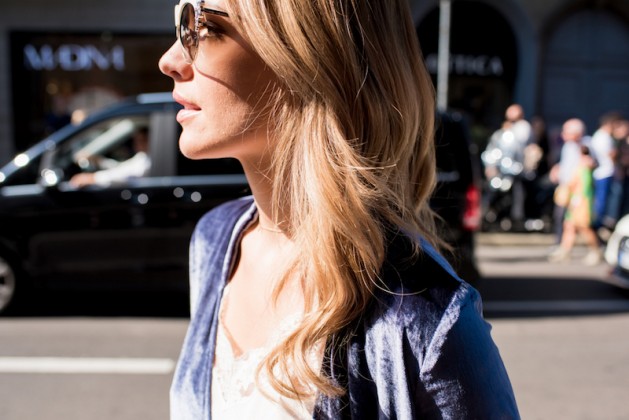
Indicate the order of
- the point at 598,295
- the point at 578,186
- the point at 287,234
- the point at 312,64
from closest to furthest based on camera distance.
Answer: the point at 312,64 < the point at 287,234 < the point at 598,295 < the point at 578,186

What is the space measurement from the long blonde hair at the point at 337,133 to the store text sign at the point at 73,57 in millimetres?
13844

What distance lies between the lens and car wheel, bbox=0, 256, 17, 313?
18.9 feet

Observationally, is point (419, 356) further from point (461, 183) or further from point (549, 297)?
point (549, 297)

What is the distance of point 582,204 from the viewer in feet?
28.5

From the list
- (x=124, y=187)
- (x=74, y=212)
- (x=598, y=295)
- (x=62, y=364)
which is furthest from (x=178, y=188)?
A: (x=598, y=295)

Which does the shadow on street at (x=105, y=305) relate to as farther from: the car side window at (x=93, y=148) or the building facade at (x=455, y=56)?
the building facade at (x=455, y=56)

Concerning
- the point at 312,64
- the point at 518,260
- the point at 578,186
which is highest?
the point at 312,64

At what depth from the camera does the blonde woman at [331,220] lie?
961 millimetres

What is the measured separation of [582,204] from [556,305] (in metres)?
2.54

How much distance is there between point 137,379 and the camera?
4.45 metres

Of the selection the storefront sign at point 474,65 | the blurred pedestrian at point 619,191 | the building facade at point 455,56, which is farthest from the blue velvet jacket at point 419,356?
the storefront sign at point 474,65

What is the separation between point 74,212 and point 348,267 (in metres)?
4.93

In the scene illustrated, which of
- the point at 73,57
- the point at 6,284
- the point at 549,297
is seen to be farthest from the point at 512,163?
the point at 73,57

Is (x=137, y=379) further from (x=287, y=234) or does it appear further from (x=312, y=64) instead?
(x=312, y=64)
